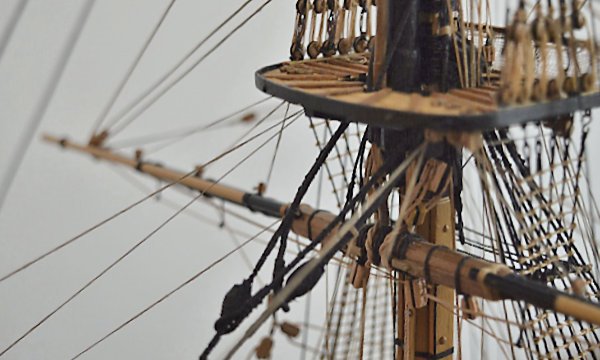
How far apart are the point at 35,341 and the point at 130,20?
0.68m

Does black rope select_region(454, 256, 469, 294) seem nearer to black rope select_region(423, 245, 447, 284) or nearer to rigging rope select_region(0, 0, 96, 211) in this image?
black rope select_region(423, 245, 447, 284)

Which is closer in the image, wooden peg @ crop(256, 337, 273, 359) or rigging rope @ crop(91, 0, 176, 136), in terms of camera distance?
wooden peg @ crop(256, 337, 273, 359)

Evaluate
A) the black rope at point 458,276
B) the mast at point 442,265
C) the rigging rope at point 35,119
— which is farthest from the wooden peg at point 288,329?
the rigging rope at point 35,119

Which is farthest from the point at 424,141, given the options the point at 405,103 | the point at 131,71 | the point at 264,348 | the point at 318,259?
the point at 131,71

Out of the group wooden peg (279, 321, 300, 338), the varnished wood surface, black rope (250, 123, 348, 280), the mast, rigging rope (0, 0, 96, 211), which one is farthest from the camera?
rigging rope (0, 0, 96, 211)

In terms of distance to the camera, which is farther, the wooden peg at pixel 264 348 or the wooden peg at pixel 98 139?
the wooden peg at pixel 98 139

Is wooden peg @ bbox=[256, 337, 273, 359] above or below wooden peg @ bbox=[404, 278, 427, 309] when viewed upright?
below

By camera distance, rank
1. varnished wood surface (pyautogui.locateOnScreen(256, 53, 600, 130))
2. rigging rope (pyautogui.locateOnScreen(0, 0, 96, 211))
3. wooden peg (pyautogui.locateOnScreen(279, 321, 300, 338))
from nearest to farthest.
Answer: varnished wood surface (pyautogui.locateOnScreen(256, 53, 600, 130)) < wooden peg (pyautogui.locateOnScreen(279, 321, 300, 338)) < rigging rope (pyautogui.locateOnScreen(0, 0, 96, 211))

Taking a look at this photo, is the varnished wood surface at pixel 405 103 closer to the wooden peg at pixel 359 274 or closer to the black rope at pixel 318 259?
the black rope at pixel 318 259

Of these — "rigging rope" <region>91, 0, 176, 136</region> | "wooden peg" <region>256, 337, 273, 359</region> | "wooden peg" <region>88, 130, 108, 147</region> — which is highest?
"rigging rope" <region>91, 0, 176, 136</region>

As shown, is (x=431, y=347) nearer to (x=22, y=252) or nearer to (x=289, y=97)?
(x=289, y=97)

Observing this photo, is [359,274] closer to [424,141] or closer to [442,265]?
[442,265]

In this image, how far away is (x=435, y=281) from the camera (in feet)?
3.74

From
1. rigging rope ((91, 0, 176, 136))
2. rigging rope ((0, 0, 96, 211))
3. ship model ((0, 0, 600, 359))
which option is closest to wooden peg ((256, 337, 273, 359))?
ship model ((0, 0, 600, 359))
